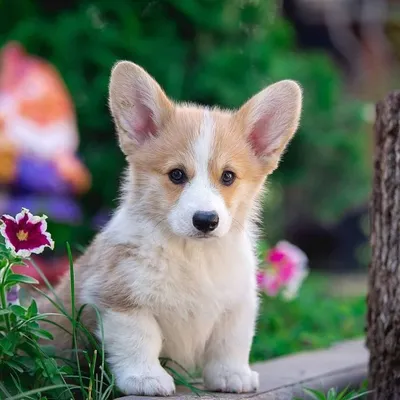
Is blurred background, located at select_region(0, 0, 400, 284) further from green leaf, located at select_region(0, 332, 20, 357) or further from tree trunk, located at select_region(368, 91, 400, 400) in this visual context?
green leaf, located at select_region(0, 332, 20, 357)

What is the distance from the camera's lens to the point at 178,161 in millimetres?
3643

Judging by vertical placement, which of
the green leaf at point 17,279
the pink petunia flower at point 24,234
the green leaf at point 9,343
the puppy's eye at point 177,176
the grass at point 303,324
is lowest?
the grass at point 303,324

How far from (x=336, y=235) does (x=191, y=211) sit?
8.39m

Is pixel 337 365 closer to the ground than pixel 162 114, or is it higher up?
closer to the ground

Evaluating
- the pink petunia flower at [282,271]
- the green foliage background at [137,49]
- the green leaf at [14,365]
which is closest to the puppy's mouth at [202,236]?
the green leaf at [14,365]

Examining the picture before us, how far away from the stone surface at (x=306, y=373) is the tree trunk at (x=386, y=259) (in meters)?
0.29

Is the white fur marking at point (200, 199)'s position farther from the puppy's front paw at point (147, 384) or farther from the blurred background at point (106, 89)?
the blurred background at point (106, 89)

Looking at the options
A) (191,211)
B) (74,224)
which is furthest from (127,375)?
(74,224)

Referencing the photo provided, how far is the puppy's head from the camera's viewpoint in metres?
3.56

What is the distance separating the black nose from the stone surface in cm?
68

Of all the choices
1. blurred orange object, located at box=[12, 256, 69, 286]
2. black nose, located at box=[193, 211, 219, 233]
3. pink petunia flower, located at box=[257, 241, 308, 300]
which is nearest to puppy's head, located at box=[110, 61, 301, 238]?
black nose, located at box=[193, 211, 219, 233]

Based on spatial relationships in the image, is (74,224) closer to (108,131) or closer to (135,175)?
(108,131)

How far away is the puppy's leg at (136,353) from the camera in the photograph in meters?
3.49

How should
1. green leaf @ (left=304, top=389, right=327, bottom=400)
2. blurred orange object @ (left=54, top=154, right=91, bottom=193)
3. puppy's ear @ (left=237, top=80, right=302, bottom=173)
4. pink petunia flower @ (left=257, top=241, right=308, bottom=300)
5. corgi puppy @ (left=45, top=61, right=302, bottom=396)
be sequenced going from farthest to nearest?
blurred orange object @ (left=54, top=154, right=91, bottom=193), pink petunia flower @ (left=257, top=241, right=308, bottom=300), puppy's ear @ (left=237, top=80, right=302, bottom=173), green leaf @ (left=304, top=389, right=327, bottom=400), corgi puppy @ (left=45, top=61, right=302, bottom=396)
